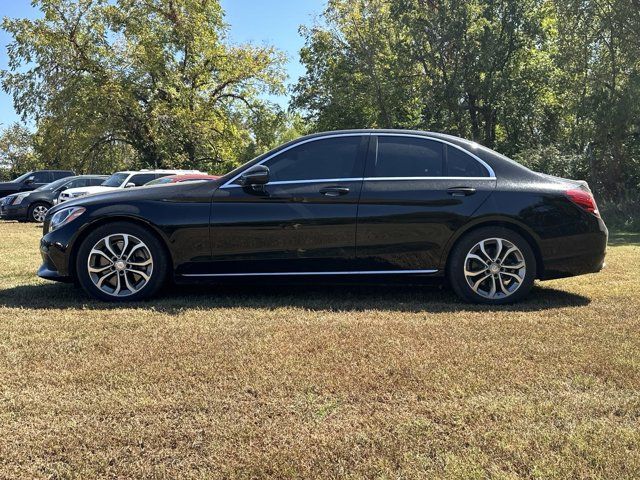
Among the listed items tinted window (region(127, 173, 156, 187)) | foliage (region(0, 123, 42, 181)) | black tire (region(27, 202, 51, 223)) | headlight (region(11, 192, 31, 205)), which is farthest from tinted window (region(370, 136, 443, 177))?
foliage (region(0, 123, 42, 181))

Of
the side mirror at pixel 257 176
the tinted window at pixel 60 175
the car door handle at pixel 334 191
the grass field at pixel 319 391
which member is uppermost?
the tinted window at pixel 60 175

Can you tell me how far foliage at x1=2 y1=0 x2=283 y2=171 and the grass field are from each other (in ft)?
76.7

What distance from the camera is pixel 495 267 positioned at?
4.96 meters

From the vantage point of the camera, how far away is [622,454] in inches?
91.4

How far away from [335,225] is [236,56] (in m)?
27.1

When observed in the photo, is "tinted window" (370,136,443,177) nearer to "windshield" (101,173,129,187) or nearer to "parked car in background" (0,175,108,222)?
"windshield" (101,173,129,187)

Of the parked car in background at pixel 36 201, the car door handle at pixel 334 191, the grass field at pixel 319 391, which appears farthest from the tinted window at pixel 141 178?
the car door handle at pixel 334 191

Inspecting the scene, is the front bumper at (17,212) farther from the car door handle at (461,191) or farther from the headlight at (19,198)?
the car door handle at (461,191)

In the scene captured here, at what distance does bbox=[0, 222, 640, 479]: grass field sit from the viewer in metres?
2.31

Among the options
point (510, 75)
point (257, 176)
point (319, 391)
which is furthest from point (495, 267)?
point (510, 75)

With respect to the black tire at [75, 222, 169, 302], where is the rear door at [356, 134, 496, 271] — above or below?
above

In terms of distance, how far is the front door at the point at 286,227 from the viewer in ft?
16.2

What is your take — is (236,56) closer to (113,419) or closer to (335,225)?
(335,225)

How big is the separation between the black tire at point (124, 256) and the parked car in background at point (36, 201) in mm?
13851
